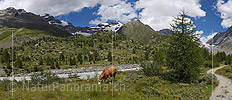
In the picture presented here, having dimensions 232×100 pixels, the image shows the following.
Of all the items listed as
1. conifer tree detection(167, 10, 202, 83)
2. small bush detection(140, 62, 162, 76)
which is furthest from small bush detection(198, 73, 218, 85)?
small bush detection(140, 62, 162, 76)

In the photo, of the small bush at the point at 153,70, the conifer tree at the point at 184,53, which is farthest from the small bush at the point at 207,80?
the small bush at the point at 153,70

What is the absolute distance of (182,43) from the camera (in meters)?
21.9

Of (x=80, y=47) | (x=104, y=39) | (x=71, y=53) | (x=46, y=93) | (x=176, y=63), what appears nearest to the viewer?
(x=46, y=93)

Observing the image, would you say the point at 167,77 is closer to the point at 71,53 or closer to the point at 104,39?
the point at 71,53

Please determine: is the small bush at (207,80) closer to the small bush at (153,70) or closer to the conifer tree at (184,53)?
the conifer tree at (184,53)

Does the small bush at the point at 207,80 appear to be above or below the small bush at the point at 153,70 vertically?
below

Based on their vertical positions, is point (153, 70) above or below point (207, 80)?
above

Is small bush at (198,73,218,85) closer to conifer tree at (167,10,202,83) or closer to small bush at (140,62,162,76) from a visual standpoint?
conifer tree at (167,10,202,83)

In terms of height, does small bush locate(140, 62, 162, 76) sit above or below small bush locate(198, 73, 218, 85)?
above

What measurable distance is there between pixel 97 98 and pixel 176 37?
50.0 ft

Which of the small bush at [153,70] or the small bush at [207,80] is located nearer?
the small bush at [207,80]

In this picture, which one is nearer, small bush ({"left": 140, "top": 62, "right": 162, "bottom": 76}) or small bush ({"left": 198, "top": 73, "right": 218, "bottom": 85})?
small bush ({"left": 198, "top": 73, "right": 218, "bottom": 85})

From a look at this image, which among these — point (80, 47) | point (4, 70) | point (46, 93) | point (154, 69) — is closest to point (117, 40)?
point (80, 47)

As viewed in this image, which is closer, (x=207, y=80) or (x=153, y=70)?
(x=207, y=80)
